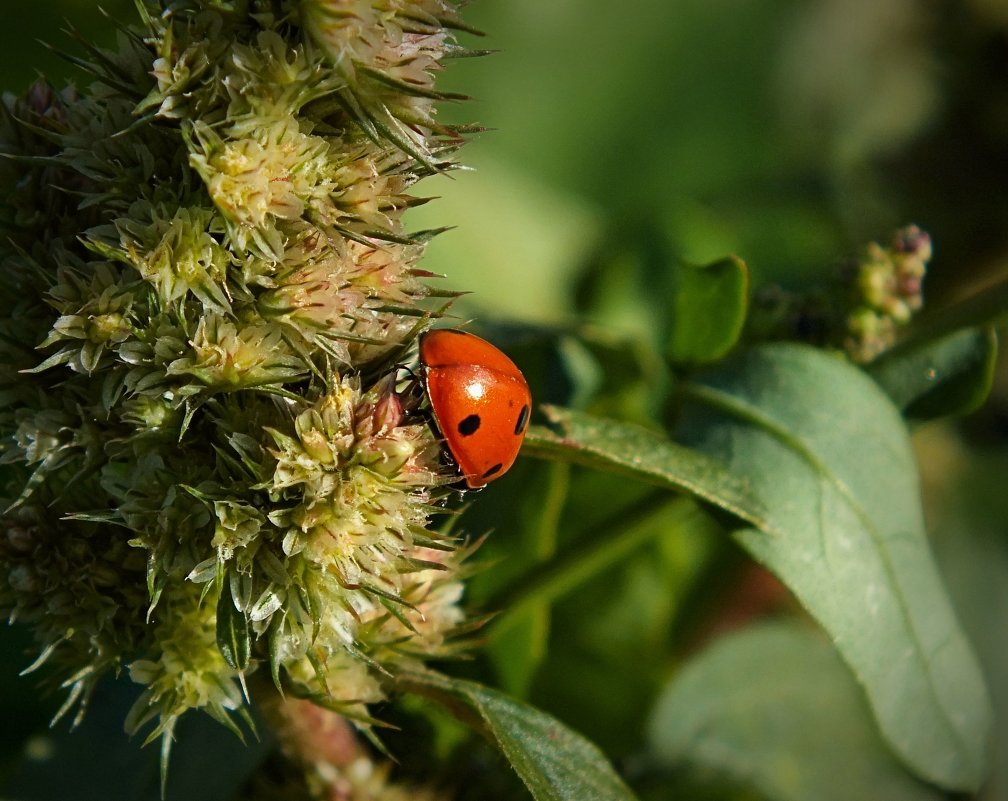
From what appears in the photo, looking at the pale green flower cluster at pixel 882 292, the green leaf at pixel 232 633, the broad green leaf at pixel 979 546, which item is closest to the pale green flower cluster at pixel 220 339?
the green leaf at pixel 232 633

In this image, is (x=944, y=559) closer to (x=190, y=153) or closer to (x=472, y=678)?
(x=472, y=678)

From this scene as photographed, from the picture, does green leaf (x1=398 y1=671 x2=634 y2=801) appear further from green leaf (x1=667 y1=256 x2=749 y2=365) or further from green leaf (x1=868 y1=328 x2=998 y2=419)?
green leaf (x1=868 y1=328 x2=998 y2=419)

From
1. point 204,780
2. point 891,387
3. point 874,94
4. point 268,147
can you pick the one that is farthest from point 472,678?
point 874,94

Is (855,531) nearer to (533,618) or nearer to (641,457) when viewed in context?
(641,457)

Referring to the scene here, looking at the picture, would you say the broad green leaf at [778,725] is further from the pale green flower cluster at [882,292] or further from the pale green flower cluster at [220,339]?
the pale green flower cluster at [220,339]

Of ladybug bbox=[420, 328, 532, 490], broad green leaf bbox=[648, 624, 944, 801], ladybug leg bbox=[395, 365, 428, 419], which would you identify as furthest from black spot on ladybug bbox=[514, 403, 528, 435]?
broad green leaf bbox=[648, 624, 944, 801]
